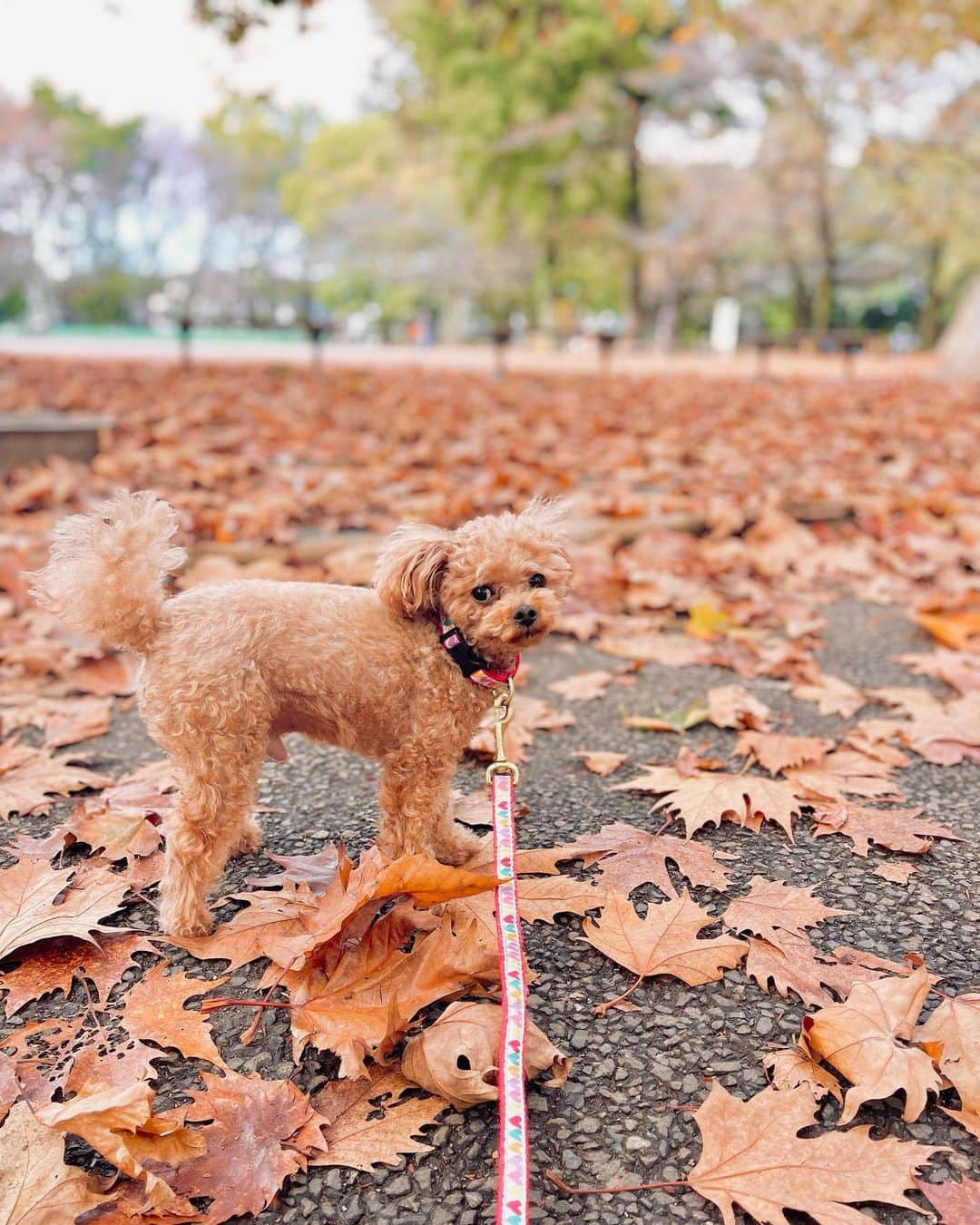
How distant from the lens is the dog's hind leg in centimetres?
231

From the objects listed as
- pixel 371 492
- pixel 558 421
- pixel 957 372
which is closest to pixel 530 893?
pixel 371 492

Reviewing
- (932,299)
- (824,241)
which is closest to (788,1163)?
(824,241)

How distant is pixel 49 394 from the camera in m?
12.0

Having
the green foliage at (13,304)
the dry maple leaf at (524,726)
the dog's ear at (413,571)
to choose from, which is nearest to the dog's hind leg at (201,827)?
the dog's ear at (413,571)

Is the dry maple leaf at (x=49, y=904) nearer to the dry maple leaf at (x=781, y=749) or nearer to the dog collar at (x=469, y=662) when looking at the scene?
the dog collar at (x=469, y=662)

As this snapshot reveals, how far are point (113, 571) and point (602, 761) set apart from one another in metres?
1.81

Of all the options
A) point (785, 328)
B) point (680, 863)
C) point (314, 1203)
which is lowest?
point (314, 1203)

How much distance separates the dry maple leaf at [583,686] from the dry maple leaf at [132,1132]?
2495mm

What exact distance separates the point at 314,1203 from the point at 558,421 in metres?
10.1

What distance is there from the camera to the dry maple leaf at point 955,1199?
166 cm

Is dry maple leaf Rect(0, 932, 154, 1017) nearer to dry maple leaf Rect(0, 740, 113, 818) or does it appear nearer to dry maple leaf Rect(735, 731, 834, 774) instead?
dry maple leaf Rect(0, 740, 113, 818)

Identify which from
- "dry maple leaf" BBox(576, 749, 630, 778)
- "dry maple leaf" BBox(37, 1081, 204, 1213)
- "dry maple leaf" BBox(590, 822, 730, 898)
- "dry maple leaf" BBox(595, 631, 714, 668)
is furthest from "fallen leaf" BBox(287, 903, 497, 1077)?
"dry maple leaf" BBox(595, 631, 714, 668)

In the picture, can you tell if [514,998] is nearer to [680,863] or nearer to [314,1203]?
[314,1203]

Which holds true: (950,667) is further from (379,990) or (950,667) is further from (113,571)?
(113,571)
